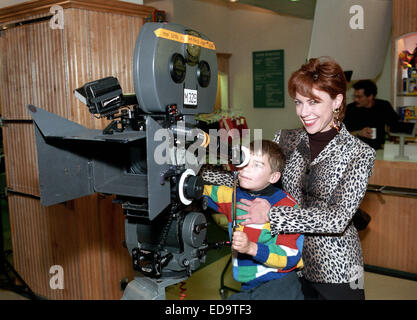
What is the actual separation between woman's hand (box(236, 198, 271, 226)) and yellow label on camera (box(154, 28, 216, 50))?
1.80 feet

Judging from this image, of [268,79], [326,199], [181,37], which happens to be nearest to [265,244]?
[326,199]

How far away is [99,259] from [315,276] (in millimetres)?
1654

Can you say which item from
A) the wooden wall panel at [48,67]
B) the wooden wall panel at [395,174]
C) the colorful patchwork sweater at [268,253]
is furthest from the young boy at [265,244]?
the wooden wall panel at [395,174]

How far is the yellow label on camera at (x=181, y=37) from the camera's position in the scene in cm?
114

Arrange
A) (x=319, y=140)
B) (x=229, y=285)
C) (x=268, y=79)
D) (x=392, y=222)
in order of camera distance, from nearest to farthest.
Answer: (x=319, y=140)
(x=229, y=285)
(x=392, y=222)
(x=268, y=79)

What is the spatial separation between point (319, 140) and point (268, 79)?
5.44 meters

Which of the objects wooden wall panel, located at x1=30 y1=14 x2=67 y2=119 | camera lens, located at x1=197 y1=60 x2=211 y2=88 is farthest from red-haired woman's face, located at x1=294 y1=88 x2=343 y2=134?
wooden wall panel, located at x1=30 y1=14 x2=67 y2=119

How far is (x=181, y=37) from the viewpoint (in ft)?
4.01

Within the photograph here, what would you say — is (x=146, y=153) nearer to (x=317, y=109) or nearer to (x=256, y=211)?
(x=256, y=211)

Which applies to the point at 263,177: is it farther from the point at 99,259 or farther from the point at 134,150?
the point at 99,259

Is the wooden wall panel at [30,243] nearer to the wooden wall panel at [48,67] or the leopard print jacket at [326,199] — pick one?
the wooden wall panel at [48,67]

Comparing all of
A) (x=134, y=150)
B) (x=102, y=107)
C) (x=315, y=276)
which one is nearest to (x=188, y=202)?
(x=134, y=150)

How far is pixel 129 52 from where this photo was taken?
274cm

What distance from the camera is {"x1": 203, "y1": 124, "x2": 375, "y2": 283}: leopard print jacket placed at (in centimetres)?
139
